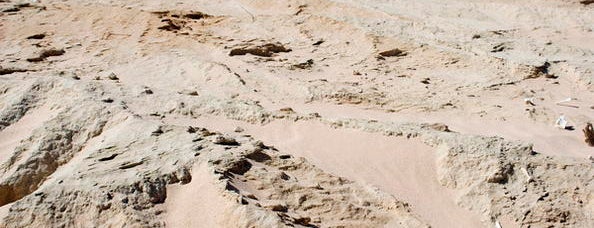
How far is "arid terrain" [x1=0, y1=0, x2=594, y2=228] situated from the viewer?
8.59ft

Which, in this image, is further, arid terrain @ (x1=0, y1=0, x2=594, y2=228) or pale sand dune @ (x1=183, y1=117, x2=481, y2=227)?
pale sand dune @ (x1=183, y1=117, x2=481, y2=227)

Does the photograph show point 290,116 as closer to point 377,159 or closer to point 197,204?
point 377,159

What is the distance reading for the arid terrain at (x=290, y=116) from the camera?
103 inches

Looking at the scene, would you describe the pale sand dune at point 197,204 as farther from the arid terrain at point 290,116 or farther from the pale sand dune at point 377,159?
the pale sand dune at point 377,159

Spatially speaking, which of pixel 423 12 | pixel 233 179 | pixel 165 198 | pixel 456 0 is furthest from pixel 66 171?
pixel 456 0

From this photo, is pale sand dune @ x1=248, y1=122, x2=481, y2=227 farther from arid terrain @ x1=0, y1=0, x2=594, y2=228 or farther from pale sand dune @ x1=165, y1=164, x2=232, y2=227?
pale sand dune @ x1=165, y1=164, x2=232, y2=227

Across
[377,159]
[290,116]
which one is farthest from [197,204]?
[290,116]

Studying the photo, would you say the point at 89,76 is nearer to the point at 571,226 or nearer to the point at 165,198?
the point at 165,198

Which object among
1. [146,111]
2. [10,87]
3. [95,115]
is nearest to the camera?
[95,115]

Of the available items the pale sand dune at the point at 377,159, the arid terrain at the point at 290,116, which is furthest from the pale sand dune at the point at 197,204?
the pale sand dune at the point at 377,159

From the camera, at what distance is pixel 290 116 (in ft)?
12.1

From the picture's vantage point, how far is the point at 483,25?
20.1ft

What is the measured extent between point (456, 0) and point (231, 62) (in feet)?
10.9

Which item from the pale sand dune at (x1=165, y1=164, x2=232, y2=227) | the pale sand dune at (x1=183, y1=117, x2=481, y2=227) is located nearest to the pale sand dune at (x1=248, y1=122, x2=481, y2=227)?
the pale sand dune at (x1=183, y1=117, x2=481, y2=227)
